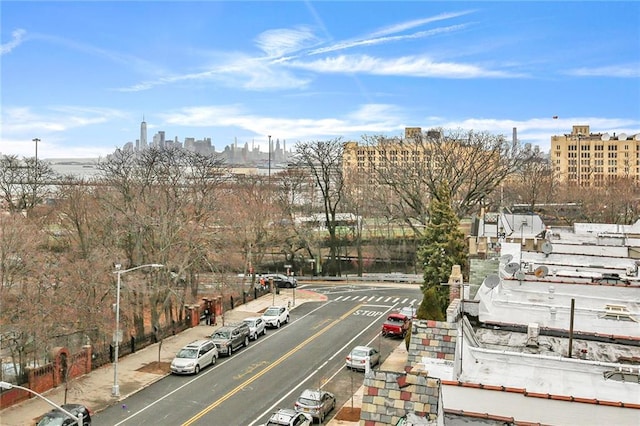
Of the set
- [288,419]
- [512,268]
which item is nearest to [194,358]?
[288,419]

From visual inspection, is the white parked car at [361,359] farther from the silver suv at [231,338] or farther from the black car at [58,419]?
the black car at [58,419]

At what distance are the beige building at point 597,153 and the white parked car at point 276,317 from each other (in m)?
127

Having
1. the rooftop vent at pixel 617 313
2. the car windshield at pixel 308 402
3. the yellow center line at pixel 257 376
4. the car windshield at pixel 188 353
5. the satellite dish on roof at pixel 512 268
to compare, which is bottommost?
the yellow center line at pixel 257 376

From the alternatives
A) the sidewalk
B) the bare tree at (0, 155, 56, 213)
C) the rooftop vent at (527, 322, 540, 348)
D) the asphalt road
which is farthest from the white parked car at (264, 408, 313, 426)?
the bare tree at (0, 155, 56, 213)

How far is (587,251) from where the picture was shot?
99.7 ft

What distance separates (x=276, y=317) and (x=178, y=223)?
930cm

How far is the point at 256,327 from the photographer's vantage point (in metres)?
37.0

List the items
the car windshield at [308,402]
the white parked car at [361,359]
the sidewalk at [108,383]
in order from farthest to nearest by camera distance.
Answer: the white parked car at [361,359] → the car windshield at [308,402] → the sidewalk at [108,383]

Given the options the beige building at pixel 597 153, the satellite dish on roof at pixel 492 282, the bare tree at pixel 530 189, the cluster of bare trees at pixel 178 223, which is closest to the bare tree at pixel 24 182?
the cluster of bare trees at pixel 178 223

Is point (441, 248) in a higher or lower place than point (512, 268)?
lower

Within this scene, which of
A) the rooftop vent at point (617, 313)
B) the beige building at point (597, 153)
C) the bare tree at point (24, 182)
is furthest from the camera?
the beige building at point (597, 153)

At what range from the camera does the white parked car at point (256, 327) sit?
119 ft

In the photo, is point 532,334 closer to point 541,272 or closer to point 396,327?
point 541,272

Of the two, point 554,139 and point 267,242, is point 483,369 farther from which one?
point 554,139
